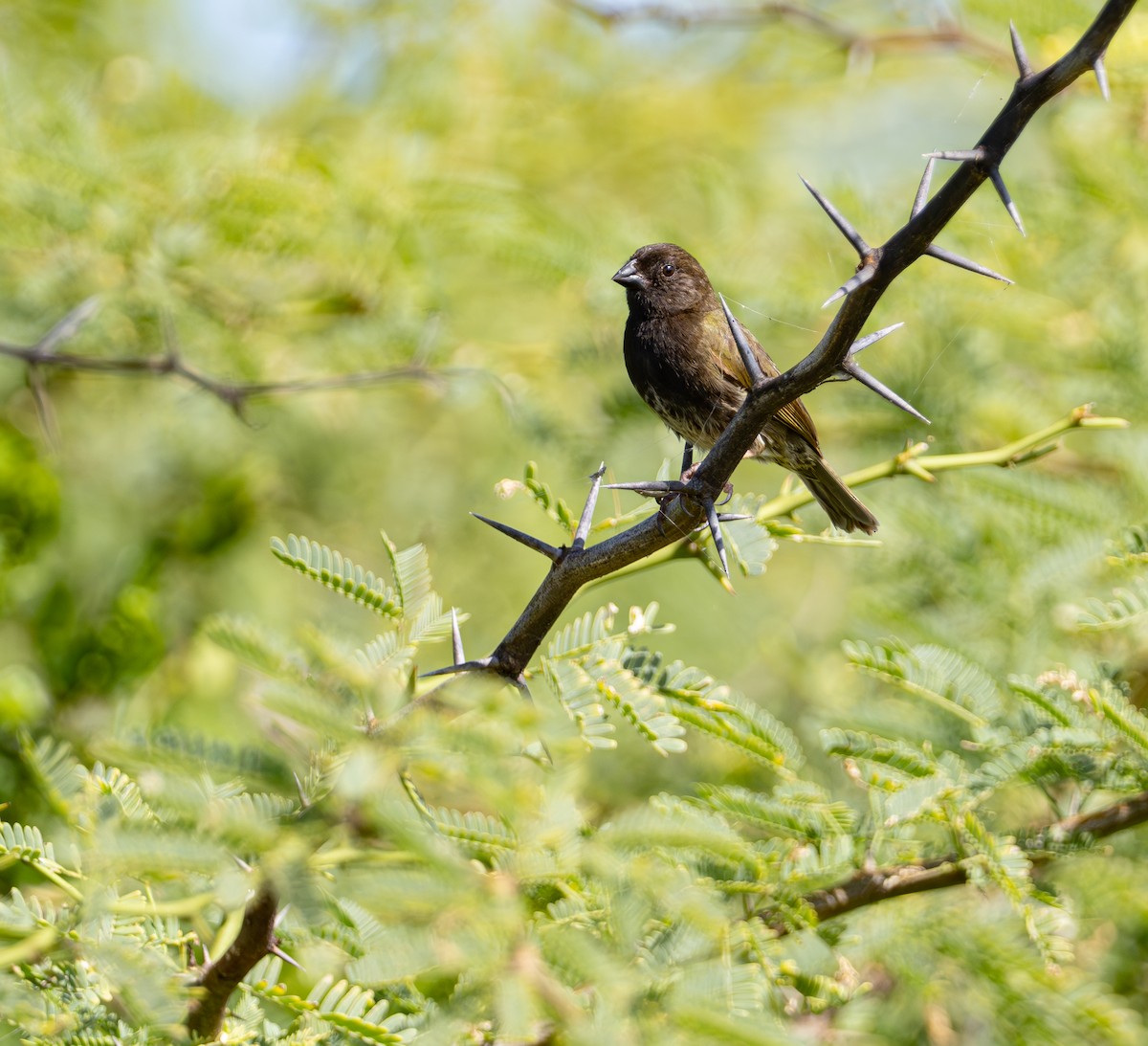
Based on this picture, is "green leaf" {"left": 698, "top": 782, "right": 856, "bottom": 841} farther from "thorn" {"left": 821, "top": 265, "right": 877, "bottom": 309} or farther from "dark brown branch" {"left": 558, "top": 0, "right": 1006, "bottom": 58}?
"dark brown branch" {"left": 558, "top": 0, "right": 1006, "bottom": 58}

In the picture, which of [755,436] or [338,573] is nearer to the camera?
[755,436]

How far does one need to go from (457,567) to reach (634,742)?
131cm

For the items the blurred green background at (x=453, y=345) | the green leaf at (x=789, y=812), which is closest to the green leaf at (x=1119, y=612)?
the green leaf at (x=789, y=812)

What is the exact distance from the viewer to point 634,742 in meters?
4.31

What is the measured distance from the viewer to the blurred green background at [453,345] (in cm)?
404

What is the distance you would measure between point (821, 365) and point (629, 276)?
2.21 meters

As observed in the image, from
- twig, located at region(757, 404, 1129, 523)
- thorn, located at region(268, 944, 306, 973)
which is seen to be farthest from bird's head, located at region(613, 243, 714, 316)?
thorn, located at region(268, 944, 306, 973)

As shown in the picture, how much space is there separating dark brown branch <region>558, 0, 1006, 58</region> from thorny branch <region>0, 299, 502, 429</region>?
1880 millimetres

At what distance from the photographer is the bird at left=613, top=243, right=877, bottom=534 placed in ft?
12.0

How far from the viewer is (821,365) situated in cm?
169

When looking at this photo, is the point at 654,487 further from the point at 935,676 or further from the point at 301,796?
the point at 935,676

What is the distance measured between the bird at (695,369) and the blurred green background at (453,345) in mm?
457

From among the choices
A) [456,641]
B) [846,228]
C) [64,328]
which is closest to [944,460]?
[846,228]

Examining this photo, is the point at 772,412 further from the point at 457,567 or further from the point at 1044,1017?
the point at 457,567
